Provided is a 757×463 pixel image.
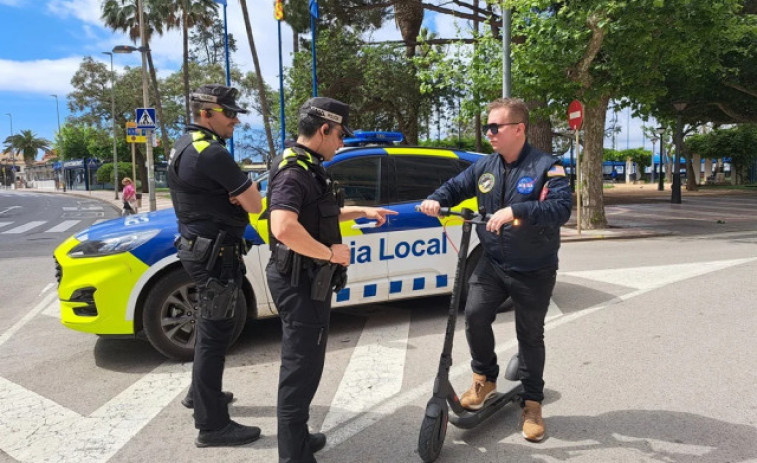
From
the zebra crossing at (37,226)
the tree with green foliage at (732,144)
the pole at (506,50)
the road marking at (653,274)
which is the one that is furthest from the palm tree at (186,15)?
the tree with green foliage at (732,144)

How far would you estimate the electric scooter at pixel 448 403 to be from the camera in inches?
109

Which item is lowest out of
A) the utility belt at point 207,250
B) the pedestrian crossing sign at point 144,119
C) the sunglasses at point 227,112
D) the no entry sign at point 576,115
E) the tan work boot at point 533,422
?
the tan work boot at point 533,422

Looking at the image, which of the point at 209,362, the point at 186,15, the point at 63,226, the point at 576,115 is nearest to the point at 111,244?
the point at 209,362

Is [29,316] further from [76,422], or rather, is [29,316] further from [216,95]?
[216,95]

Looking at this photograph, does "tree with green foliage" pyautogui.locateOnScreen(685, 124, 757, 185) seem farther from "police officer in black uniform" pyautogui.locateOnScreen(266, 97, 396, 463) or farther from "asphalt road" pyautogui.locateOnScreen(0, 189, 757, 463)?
"police officer in black uniform" pyautogui.locateOnScreen(266, 97, 396, 463)

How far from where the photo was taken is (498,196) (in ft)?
10.1

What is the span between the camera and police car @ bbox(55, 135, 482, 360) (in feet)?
13.4

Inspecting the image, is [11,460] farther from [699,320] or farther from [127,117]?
[127,117]

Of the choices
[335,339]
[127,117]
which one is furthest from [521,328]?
[127,117]

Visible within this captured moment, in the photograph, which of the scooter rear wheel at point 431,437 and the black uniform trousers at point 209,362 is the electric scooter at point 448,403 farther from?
the black uniform trousers at point 209,362

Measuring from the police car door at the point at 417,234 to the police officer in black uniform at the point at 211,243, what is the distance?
83.6 inches

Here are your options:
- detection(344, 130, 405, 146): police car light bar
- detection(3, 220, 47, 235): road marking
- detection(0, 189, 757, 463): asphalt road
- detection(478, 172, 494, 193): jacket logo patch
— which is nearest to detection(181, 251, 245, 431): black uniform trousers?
detection(0, 189, 757, 463): asphalt road

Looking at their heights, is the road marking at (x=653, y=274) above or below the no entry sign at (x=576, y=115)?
below

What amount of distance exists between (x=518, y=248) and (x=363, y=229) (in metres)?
2.06
